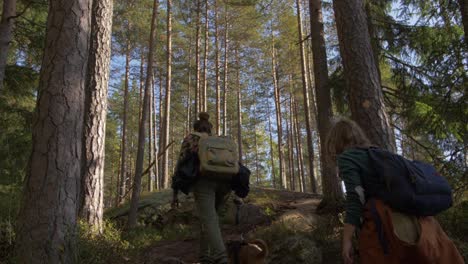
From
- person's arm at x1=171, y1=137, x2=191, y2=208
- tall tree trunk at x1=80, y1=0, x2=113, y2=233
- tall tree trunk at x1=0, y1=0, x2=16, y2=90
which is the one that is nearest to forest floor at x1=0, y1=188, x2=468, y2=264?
tall tree trunk at x1=80, y1=0, x2=113, y2=233

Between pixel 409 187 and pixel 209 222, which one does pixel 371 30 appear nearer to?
pixel 209 222

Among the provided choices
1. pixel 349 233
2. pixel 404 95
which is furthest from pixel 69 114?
pixel 404 95

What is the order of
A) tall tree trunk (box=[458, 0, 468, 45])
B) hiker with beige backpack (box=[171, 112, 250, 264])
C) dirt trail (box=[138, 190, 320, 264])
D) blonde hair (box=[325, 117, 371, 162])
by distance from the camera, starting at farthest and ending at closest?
tall tree trunk (box=[458, 0, 468, 45]) → dirt trail (box=[138, 190, 320, 264]) → hiker with beige backpack (box=[171, 112, 250, 264]) → blonde hair (box=[325, 117, 371, 162])

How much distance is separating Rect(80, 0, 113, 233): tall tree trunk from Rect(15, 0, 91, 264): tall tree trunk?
8.19 ft

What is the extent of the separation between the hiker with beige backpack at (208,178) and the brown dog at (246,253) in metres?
0.16

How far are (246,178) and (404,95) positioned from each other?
543 cm

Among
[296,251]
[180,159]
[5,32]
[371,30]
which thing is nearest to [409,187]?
[180,159]

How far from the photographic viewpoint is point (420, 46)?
9.05 m

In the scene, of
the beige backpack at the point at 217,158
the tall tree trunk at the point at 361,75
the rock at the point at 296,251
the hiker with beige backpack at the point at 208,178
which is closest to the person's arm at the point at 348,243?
the hiker with beige backpack at the point at 208,178

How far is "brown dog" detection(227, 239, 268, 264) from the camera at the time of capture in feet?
12.4

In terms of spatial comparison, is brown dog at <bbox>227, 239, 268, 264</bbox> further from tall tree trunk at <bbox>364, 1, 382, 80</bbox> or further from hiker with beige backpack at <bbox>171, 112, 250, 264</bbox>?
Result: tall tree trunk at <bbox>364, 1, 382, 80</bbox>

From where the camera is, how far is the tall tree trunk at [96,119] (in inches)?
241

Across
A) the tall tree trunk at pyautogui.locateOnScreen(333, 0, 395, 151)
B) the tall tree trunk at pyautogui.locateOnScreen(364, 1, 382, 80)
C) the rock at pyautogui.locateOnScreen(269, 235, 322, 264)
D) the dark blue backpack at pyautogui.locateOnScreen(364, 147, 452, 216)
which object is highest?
the tall tree trunk at pyautogui.locateOnScreen(364, 1, 382, 80)

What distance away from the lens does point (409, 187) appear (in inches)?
85.7
